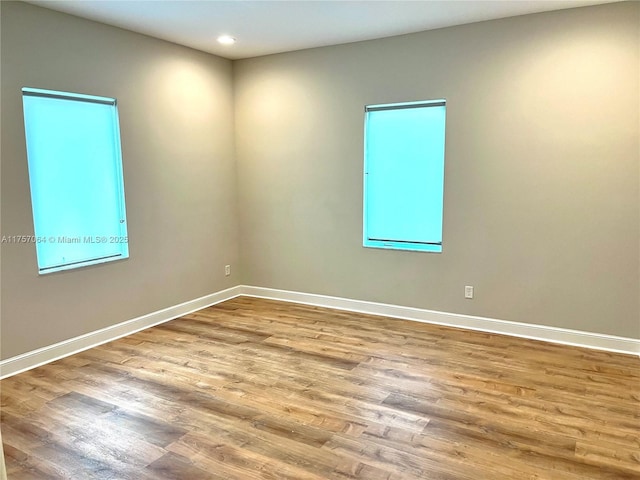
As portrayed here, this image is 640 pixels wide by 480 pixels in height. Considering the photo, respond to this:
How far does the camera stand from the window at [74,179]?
346 centimetres

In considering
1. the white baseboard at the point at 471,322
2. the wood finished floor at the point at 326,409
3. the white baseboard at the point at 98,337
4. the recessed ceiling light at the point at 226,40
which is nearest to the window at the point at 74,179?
the white baseboard at the point at 98,337

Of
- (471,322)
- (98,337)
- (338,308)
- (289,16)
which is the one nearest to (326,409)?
(471,322)

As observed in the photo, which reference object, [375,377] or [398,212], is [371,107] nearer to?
[398,212]

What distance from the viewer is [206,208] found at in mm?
4984

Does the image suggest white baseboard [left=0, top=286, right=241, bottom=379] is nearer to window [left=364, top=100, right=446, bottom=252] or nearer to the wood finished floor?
the wood finished floor

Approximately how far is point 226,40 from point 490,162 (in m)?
2.69

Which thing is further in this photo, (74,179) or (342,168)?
(342,168)

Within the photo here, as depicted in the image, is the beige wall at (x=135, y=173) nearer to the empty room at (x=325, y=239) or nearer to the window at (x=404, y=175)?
the empty room at (x=325, y=239)

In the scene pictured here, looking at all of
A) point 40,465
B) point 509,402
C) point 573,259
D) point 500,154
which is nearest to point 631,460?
point 509,402

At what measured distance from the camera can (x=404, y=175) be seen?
14.6ft

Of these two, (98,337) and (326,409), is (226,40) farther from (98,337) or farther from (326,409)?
(326,409)

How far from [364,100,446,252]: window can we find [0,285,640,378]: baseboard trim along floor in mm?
660

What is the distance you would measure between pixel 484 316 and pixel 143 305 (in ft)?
10.4

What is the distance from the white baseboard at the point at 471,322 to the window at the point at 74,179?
1908 mm
